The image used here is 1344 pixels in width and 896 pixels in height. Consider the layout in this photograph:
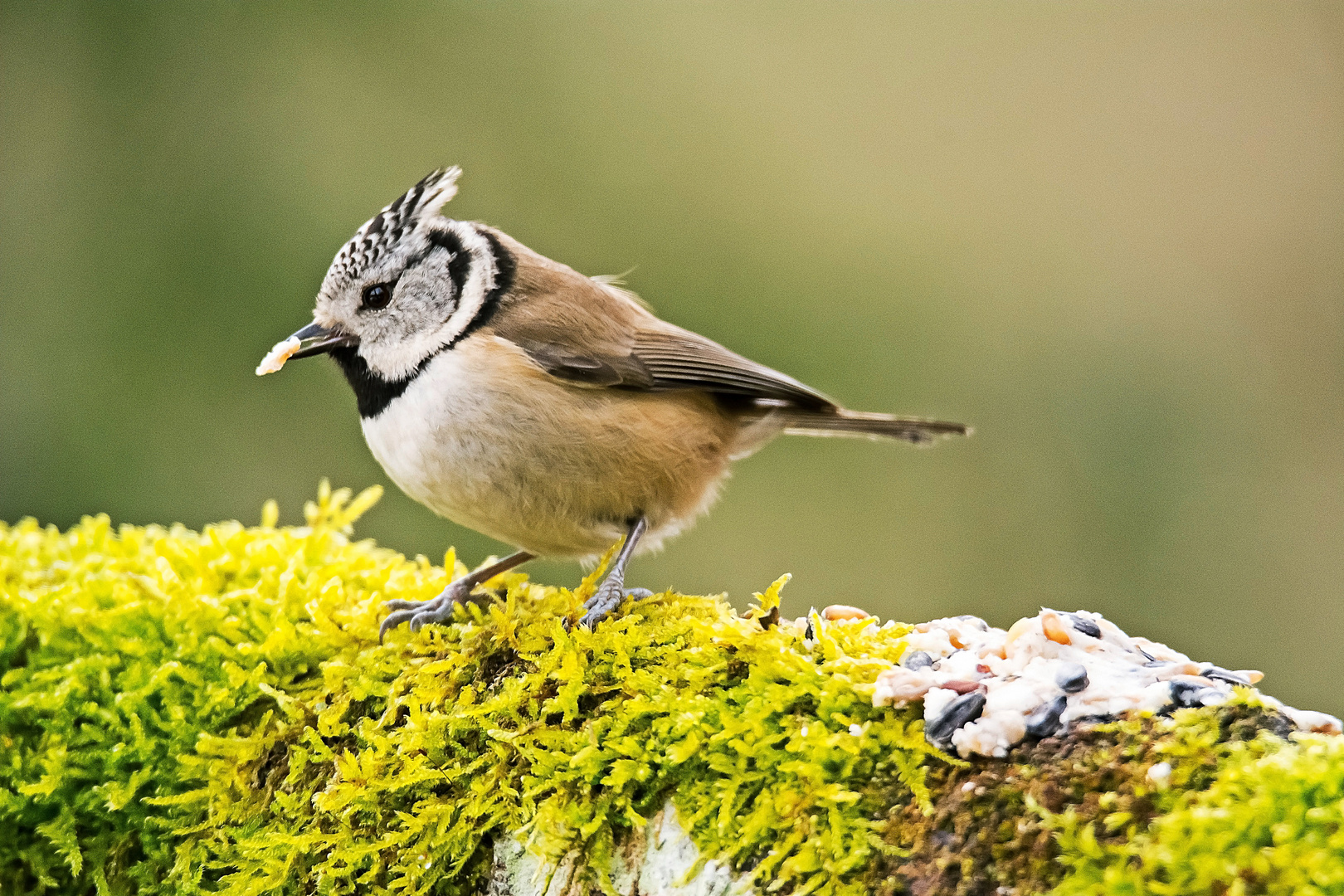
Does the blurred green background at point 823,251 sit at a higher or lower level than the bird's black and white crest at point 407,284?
higher

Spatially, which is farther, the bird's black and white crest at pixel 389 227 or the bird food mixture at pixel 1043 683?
the bird's black and white crest at pixel 389 227

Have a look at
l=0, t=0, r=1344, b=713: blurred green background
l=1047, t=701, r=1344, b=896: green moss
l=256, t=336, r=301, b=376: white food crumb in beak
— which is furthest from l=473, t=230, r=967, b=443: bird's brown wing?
l=0, t=0, r=1344, b=713: blurred green background

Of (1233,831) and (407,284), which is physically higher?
(407,284)

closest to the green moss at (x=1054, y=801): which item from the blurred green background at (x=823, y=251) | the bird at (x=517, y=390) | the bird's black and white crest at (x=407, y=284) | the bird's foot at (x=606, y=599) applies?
the bird's foot at (x=606, y=599)

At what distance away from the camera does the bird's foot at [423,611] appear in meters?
2.50

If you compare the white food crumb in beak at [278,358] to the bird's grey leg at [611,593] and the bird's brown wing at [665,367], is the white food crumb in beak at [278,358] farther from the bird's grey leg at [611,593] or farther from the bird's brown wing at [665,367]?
the bird's grey leg at [611,593]

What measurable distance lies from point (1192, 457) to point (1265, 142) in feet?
9.68

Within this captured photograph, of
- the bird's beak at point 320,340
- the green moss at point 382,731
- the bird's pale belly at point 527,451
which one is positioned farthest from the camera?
the bird's beak at point 320,340

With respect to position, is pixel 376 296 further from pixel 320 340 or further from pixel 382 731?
pixel 382 731

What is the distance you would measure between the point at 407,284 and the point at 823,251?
4.92 metres

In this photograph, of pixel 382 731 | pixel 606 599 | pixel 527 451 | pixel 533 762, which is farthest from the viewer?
pixel 527 451

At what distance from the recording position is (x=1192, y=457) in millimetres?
6660

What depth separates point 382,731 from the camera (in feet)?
7.12

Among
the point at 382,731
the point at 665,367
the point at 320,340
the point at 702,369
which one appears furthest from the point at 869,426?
the point at 382,731
